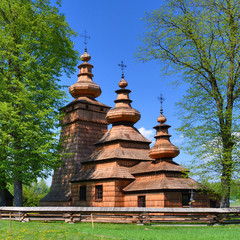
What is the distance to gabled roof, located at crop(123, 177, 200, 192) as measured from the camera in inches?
973

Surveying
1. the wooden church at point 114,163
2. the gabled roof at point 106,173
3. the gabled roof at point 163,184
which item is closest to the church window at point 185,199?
the wooden church at point 114,163

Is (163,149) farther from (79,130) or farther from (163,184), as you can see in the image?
(79,130)

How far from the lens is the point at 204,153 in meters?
19.8

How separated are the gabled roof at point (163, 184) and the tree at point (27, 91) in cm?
723

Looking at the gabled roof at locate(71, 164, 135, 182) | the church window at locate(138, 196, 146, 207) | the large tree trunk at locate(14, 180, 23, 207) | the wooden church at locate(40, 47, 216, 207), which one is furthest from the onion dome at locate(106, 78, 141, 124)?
the large tree trunk at locate(14, 180, 23, 207)

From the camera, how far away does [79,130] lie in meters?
34.0

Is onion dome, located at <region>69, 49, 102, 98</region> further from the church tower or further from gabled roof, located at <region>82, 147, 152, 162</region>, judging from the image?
gabled roof, located at <region>82, 147, 152, 162</region>

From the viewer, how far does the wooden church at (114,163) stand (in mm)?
25719

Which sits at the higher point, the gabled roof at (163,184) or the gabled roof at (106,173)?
the gabled roof at (106,173)

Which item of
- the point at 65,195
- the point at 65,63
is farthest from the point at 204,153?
the point at 65,195

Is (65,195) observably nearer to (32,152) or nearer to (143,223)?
(32,152)

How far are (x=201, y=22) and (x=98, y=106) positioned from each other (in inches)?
738

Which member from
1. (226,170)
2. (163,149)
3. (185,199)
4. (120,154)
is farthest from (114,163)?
(226,170)

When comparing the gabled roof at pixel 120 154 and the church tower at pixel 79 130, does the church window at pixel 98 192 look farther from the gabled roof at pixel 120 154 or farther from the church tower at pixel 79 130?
the church tower at pixel 79 130
